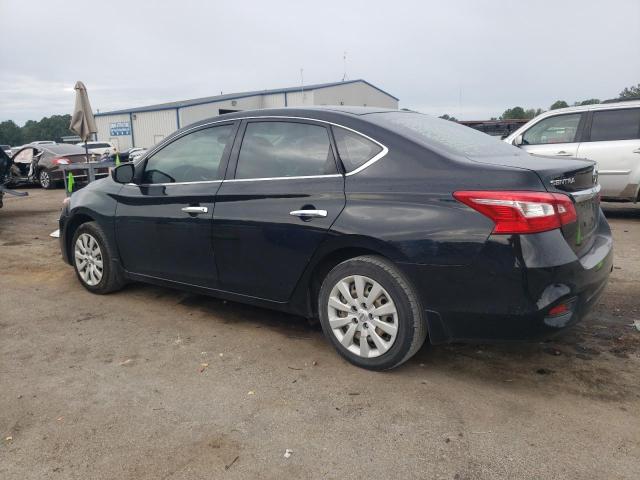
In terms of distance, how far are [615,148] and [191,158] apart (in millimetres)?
6869

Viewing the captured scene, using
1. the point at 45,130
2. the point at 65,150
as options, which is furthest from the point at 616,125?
the point at 45,130

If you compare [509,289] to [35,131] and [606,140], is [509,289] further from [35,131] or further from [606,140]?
[35,131]

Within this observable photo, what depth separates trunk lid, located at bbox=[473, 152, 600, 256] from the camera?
3006 millimetres

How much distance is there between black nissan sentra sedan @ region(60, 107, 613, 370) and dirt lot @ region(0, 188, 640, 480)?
347 mm

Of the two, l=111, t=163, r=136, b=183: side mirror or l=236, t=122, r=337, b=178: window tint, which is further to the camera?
l=111, t=163, r=136, b=183: side mirror

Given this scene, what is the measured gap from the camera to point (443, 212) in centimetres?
304

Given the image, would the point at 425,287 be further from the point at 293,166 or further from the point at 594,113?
the point at 594,113

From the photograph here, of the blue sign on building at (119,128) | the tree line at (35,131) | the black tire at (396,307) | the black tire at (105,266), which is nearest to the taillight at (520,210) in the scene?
the black tire at (396,307)

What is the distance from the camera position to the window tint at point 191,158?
13.7 ft

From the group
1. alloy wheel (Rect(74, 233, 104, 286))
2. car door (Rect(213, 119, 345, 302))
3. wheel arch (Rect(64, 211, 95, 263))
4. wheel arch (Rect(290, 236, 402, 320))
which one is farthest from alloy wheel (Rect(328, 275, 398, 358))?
wheel arch (Rect(64, 211, 95, 263))

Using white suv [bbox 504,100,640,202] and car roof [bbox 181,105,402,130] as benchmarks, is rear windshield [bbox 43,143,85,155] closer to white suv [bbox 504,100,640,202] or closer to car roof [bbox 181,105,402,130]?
white suv [bbox 504,100,640,202]

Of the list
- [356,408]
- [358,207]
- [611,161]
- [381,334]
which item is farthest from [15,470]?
[611,161]

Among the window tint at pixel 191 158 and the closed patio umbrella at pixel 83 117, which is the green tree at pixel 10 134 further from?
the window tint at pixel 191 158

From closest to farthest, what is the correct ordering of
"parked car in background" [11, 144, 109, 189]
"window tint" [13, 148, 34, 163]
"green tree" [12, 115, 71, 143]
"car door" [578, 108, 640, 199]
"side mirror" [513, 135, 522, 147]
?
1. "car door" [578, 108, 640, 199]
2. "side mirror" [513, 135, 522, 147]
3. "parked car in background" [11, 144, 109, 189]
4. "window tint" [13, 148, 34, 163]
5. "green tree" [12, 115, 71, 143]
